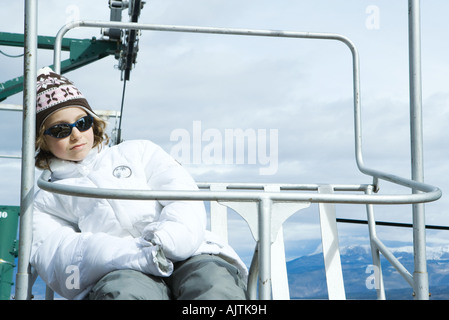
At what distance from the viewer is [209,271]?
157cm

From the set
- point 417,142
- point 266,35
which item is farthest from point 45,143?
point 417,142

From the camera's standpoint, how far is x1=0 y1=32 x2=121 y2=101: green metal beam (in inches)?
275

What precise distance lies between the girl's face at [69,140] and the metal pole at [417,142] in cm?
115

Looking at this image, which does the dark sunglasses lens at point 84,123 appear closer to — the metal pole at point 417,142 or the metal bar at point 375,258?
the metal pole at point 417,142

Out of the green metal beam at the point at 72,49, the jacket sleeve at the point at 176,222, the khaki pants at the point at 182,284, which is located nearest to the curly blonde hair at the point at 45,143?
the jacket sleeve at the point at 176,222

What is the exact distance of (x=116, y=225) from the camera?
176 centimetres

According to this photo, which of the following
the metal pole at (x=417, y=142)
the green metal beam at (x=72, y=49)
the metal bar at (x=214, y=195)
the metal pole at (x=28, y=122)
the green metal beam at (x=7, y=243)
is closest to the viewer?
the metal bar at (x=214, y=195)

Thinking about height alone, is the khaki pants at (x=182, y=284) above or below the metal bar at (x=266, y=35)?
below

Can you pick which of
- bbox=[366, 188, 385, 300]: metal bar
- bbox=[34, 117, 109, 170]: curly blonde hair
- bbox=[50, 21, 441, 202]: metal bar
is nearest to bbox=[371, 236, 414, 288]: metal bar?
bbox=[366, 188, 385, 300]: metal bar

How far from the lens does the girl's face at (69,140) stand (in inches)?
76.0

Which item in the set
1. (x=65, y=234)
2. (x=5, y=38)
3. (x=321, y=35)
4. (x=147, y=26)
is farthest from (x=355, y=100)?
(x=5, y=38)

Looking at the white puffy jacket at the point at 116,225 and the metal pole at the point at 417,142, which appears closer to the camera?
the white puffy jacket at the point at 116,225

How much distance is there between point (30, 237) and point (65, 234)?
8.6 inches

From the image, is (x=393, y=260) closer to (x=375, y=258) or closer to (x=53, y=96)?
(x=375, y=258)
